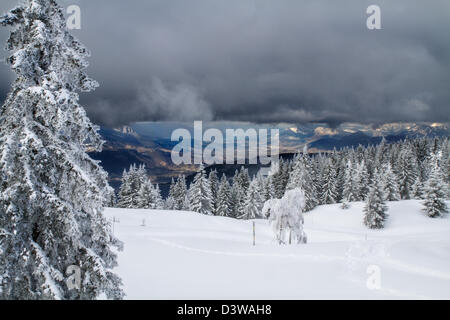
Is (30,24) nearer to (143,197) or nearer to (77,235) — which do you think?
(77,235)

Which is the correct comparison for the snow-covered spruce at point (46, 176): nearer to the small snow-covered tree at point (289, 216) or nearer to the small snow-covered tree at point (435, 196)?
the small snow-covered tree at point (289, 216)

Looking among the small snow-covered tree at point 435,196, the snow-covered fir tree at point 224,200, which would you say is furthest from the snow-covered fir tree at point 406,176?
the snow-covered fir tree at point 224,200

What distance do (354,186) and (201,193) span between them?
3112 centimetres

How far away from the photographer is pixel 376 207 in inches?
1703

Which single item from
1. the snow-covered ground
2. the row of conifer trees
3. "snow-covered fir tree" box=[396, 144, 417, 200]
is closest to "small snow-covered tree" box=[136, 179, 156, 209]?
the row of conifer trees

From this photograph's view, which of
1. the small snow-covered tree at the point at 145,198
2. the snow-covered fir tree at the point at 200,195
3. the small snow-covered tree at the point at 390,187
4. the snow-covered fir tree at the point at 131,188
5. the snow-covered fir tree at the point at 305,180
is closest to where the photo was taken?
the small snow-covered tree at the point at 145,198

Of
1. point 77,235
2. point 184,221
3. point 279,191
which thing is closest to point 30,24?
point 77,235

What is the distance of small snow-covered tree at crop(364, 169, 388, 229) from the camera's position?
42.8 metres

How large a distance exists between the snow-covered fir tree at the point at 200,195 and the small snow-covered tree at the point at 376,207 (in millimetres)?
27375

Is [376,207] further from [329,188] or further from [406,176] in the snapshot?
[406,176]

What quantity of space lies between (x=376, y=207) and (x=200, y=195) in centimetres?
2950

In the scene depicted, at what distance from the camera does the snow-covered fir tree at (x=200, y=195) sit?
53500mm

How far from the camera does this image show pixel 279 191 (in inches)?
2702

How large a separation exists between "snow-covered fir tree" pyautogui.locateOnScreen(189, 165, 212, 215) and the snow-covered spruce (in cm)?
4603
